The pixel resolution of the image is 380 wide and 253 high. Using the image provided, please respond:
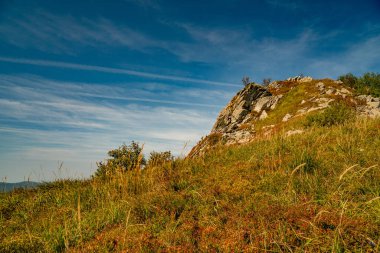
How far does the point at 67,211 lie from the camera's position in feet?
24.0

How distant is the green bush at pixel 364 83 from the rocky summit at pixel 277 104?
7.13ft

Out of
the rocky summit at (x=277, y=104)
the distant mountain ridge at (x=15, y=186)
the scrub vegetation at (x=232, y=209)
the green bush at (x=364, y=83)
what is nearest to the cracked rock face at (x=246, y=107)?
the rocky summit at (x=277, y=104)

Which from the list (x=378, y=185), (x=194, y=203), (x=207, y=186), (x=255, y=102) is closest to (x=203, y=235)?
(x=194, y=203)

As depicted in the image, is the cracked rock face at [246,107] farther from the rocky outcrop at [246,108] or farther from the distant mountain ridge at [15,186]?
the distant mountain ridge at [15,186]

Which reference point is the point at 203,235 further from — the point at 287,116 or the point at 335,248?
the point at 287,116

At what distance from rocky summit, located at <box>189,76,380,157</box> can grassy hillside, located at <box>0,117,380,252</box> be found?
30545 mm

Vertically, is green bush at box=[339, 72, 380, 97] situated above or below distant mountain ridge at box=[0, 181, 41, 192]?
above

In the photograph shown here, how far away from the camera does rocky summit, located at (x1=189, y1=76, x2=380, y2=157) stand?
133ft

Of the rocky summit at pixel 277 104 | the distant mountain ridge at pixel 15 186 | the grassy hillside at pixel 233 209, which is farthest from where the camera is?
the rocky summit at pixel 277 104

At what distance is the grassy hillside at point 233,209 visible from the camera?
371cm

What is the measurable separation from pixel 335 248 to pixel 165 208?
3.56 m

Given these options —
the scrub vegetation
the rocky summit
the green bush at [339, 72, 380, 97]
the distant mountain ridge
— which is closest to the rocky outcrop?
the rocky summit

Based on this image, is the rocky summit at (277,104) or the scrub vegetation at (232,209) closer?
the scrub vegetation at (232,209)

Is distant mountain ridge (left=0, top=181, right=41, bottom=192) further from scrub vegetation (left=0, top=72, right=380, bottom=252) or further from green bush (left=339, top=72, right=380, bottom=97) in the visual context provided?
green bush (left=339, top=72, right=380, bottom=97)
